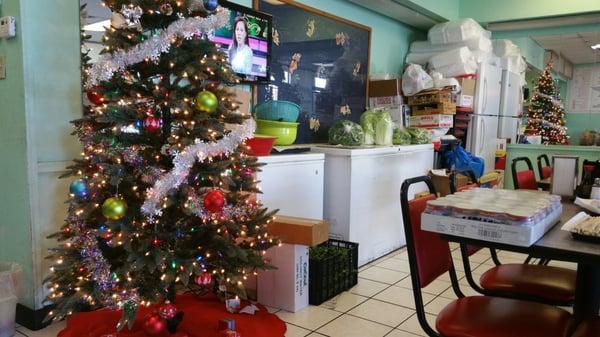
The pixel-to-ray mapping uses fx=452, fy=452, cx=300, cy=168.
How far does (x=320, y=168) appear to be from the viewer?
3.43m

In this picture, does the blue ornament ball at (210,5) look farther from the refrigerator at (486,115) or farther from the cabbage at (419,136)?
the refrigerator at (486,115)

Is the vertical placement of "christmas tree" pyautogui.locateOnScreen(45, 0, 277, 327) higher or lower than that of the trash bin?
higher

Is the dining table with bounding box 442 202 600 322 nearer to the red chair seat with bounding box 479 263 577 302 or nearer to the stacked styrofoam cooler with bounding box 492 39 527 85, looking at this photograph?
the red chair seat with bounding box 479 263 577 302

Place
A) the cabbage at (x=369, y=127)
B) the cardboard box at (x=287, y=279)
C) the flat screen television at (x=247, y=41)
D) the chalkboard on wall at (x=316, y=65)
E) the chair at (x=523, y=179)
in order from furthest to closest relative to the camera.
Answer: the cabbage at (x=369, y=127)
the chalkboard on wall at (x=316, y=65)
the flat screen television at (x=247, y=41)
the chair at (x=523, y=179)
the cardboard box at (x=287, y=279)

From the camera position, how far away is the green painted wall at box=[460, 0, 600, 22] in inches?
205

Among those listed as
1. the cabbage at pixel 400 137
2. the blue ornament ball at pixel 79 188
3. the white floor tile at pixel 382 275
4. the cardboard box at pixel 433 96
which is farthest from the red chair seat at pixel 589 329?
the cardboard box at pixel 433 96

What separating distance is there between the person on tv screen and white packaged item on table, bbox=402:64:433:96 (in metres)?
2.44

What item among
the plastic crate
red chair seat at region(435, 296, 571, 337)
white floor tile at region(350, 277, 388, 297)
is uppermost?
the plastic crate

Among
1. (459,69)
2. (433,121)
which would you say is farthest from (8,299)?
(459,69)

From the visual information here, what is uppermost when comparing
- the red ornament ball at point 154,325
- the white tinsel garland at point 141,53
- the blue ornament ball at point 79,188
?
the white tinsel garland at point 141,53

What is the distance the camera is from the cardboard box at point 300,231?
8.60ft

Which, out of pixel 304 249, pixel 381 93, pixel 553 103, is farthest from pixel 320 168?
pixel 553 103

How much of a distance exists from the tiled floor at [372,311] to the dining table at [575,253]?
38.1 inches

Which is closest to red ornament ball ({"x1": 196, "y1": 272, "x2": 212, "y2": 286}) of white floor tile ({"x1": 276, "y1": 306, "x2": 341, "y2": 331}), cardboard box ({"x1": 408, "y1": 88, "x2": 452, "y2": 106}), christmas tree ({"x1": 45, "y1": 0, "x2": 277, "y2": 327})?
christmas tree ({"x1": 45, "y1": 0, "x2": 277, "y2": 327})
